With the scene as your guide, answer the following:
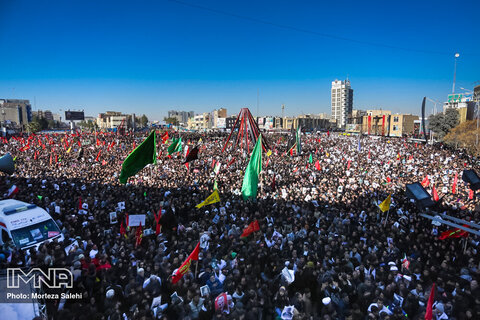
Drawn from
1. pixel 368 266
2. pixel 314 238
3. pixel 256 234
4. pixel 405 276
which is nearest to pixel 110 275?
pixel 256 234

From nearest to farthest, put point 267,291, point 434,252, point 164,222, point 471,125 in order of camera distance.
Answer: point 267,291, point 434,252, point 164,222, point 471,125

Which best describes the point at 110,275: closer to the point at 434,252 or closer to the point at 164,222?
the point at 164,222

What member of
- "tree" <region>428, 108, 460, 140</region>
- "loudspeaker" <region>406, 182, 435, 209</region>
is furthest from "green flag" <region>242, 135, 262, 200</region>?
"tree" <region>428, 108, 460, 140</region>

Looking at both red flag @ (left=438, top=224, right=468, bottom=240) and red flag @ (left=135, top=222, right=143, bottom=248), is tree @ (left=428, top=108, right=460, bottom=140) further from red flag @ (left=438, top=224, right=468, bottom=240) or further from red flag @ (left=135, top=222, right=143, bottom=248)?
red flag @ (left=135, top=222, right=143, bottom=248)

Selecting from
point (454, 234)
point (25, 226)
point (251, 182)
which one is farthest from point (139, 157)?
point (454, 234)

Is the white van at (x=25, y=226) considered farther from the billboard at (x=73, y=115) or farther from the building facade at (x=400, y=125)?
the billboard at (x=73, y=115)

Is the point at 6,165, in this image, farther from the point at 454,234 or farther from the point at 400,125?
the point at 400,125

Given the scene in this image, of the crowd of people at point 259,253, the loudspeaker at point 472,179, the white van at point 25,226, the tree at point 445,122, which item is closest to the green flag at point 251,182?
the crowd of people at point 259,253
